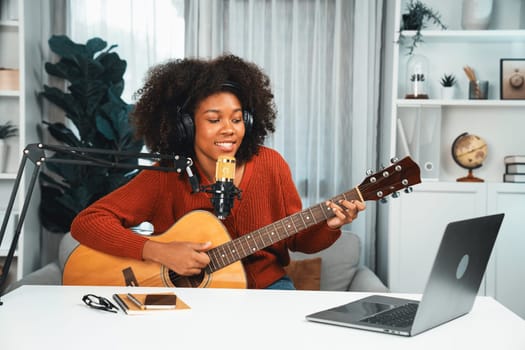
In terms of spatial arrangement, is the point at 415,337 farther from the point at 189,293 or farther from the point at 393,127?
the point at 393,127

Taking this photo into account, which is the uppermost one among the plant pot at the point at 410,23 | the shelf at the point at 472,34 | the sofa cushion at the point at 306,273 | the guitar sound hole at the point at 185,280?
the plant pot at the point at 410,23

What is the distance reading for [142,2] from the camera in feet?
12.5

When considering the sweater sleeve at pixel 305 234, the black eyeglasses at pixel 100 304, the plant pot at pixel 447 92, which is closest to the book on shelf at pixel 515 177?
the plant pot at pixel 447 92

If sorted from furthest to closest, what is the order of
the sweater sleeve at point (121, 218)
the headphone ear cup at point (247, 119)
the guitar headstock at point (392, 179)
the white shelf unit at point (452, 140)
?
the white shelf unit at point (452, 140) → the headphone ear cup at point (247, 119) → the sweater sleeve at point (121, 218) → the guitar headstock at point (392, 179)

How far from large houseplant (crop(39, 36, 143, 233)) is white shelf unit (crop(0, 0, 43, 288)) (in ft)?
0.29

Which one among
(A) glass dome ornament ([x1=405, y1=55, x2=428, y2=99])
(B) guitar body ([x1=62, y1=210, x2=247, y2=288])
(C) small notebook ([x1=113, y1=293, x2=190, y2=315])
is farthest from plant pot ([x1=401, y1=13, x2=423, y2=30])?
(C) small notebook ([x1=113, y1=293, x2=190, y2=315])

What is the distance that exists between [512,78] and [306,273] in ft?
4.68

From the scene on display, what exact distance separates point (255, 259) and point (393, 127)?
1243 mm

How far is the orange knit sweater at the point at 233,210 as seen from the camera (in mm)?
2314

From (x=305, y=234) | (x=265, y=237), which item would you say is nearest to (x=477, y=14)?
(x=305, y=234)

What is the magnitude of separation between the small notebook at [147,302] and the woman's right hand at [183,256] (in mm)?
416

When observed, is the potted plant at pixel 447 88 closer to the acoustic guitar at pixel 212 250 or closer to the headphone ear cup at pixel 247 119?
the headphone ear cup at pixel 247 119

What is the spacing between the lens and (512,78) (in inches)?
134

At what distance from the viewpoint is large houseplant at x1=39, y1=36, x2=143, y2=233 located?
349cm
